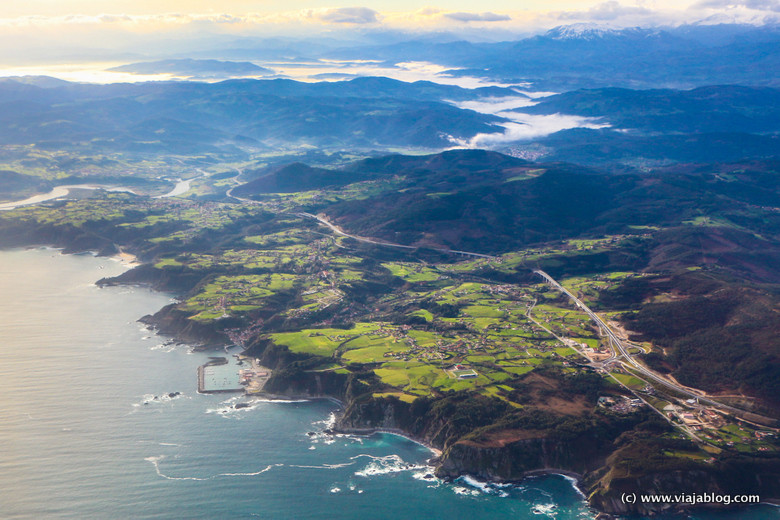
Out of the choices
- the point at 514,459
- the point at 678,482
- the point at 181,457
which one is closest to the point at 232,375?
the point at 181,457

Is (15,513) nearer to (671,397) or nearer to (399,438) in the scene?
(399,438)

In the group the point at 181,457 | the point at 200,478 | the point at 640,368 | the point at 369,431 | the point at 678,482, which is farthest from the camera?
the point at 640,368

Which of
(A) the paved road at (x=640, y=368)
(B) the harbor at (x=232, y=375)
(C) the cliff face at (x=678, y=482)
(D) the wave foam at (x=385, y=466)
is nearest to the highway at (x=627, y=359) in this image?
(A) the paved road at (x=640, y=368)

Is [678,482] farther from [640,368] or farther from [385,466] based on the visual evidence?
[385,466]

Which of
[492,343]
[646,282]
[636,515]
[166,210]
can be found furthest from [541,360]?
[166,210]

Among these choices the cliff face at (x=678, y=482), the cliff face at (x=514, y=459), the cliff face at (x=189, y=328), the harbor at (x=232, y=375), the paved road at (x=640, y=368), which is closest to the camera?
the cliff face at (x=678, y=482)

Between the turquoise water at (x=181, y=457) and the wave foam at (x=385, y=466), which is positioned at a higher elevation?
the turquoise water at (x=181, y=457)

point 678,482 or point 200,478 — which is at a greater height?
point 678,482

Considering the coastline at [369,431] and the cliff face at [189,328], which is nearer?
the coastline at [369,431]

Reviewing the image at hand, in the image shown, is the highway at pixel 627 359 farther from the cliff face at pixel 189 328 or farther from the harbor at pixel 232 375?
the cliff face at pixel 189 328

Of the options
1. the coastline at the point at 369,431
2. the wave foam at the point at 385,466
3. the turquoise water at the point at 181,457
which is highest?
the turquoise water at the point at 181,457
